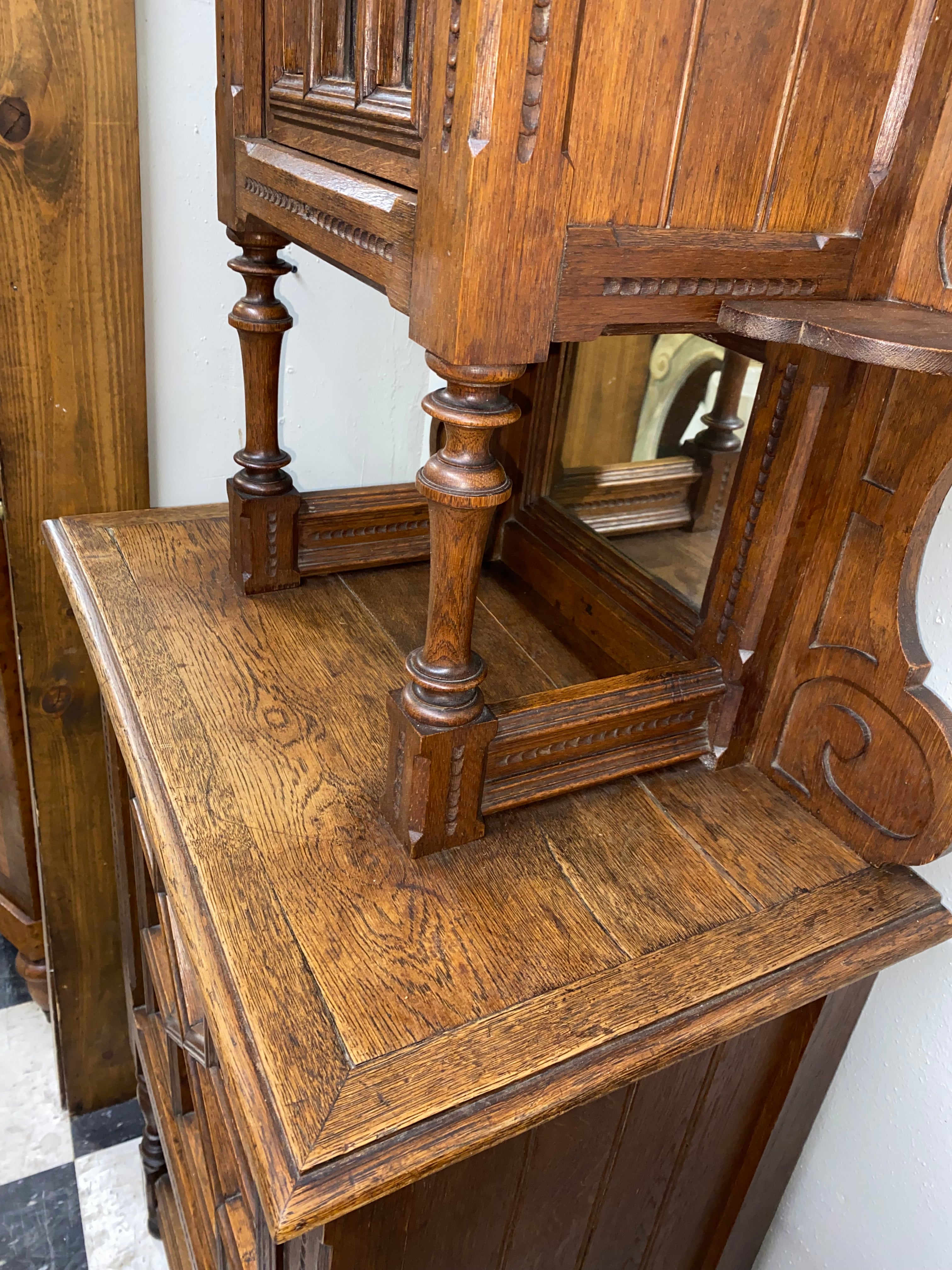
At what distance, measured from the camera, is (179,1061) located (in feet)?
3.44

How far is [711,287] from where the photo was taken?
0.60 metres

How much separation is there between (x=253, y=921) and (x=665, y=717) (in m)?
0.38

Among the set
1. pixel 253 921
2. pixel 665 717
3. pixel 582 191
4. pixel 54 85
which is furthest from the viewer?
pixel 54 85

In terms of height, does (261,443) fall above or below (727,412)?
below

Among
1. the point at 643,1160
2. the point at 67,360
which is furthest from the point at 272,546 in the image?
the point at 643,1160

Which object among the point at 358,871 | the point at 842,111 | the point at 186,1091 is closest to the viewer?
the point at 842,111

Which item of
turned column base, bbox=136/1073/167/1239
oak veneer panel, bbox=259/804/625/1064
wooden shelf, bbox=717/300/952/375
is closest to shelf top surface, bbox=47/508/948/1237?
oak veneer panel, bbox=259/804/625/1064

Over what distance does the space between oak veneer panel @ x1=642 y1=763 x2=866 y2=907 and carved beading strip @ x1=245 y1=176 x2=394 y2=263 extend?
0.49m

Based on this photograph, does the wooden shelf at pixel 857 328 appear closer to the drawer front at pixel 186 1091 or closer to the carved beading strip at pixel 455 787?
the carved beading strip at pixel 455 787

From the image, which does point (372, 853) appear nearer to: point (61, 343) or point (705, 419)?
point (705, 419)

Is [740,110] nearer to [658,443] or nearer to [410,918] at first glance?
[658,443]

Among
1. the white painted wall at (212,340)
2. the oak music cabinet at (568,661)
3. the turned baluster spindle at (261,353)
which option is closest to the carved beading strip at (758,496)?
the oak music cabinet at (568,661)

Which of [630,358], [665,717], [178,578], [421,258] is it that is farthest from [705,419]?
[178,578]

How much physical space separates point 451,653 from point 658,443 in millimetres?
358
